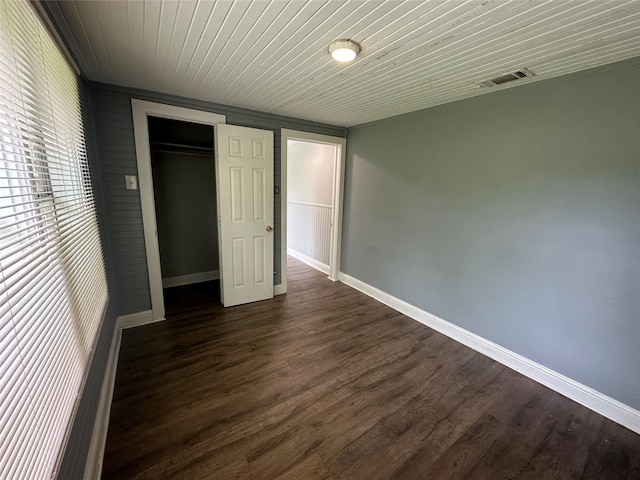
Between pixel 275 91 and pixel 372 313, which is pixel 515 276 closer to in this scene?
pixel 372 313

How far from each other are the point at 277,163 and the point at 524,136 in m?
2.52

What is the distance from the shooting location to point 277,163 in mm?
3393

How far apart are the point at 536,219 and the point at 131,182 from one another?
361cm

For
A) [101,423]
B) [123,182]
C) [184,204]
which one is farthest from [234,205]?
[101,423]

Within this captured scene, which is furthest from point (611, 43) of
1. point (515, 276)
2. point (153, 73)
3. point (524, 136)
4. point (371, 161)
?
point (153, 73)

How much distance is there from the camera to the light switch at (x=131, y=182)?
2.56 metres

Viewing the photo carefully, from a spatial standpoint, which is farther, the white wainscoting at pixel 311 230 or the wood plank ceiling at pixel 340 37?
the white wainscoting at pixel 311 230

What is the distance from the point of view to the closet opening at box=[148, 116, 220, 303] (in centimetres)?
360

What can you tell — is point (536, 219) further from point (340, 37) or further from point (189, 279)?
point (189, 279)

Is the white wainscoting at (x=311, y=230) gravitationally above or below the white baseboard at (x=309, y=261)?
above

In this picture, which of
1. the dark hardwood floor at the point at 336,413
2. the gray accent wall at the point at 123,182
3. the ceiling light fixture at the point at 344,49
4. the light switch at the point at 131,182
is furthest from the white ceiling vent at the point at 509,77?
the light switch at the point at 131,182

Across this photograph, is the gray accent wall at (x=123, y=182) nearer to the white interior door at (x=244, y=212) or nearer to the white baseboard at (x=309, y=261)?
the white interior door at (x=244, y=212)

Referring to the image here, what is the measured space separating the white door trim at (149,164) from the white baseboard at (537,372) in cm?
279

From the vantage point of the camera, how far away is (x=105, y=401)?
175 cm
